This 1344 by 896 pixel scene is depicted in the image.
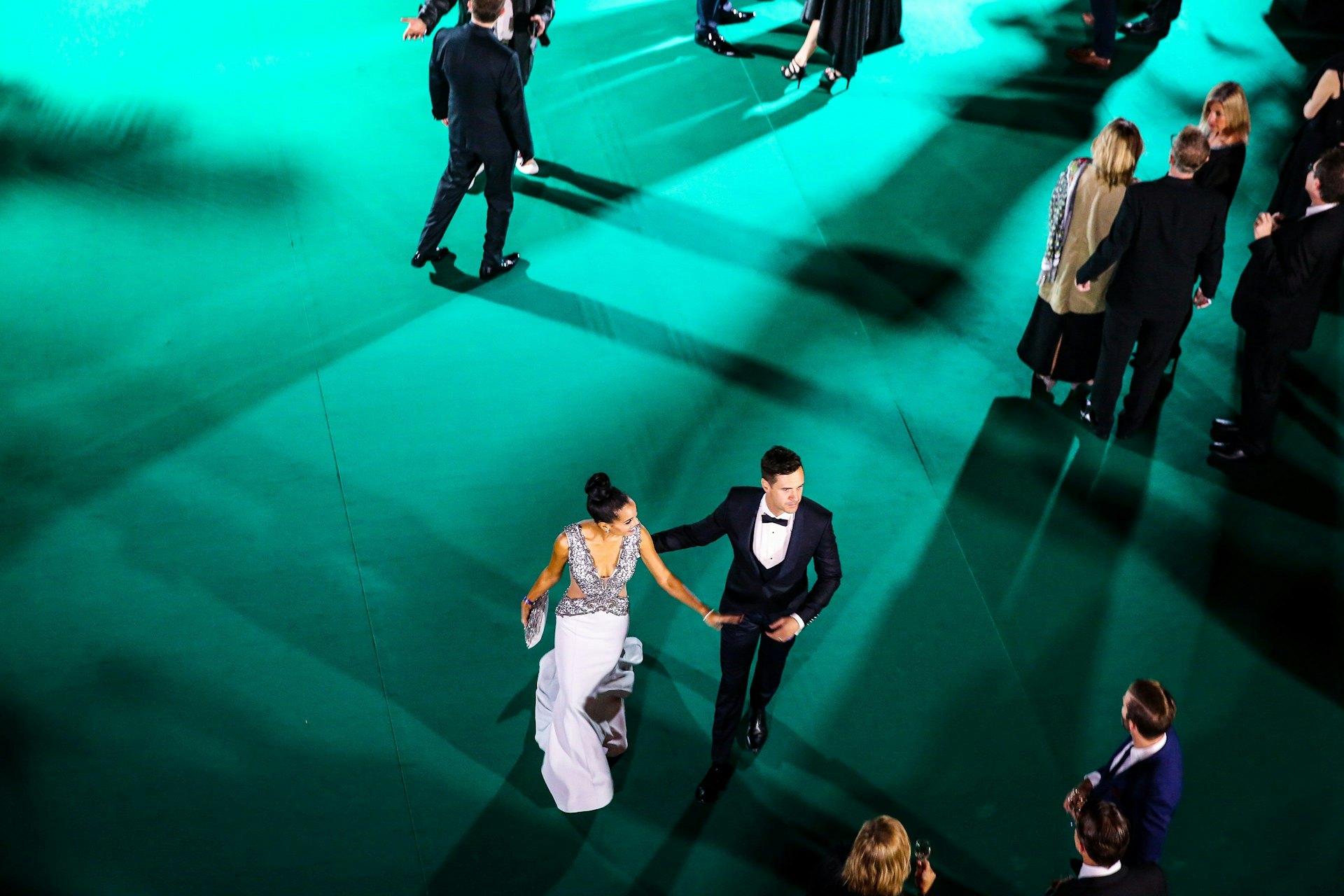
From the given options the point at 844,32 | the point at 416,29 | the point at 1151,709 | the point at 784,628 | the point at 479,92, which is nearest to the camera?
the point at 1151,709

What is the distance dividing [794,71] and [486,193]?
2747mm

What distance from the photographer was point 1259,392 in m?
6.01

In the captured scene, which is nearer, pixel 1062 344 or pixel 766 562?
pixel 766 562

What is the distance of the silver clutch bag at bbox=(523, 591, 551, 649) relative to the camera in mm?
4699

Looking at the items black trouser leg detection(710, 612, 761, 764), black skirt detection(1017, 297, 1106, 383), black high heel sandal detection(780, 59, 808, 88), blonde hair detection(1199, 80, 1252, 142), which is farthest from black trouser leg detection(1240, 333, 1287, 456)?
black high heel sandal detection(780, 59, 808, 88)

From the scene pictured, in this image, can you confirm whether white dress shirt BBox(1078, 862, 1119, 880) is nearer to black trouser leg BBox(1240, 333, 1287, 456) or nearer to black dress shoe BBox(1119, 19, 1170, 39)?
black trouser leg BBox(1240, 333, 1287, 456)

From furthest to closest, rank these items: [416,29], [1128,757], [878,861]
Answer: [416,29], [1128,757], [878,861]

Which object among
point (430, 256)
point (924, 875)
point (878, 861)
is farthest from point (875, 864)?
point (430, 256)

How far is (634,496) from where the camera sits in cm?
594

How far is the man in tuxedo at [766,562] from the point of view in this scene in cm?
419

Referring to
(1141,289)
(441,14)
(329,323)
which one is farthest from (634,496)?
(441,14)

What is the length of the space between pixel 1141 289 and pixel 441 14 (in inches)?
176

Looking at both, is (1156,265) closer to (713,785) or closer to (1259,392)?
(1259,392)

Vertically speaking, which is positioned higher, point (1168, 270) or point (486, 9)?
point (486, 9)
